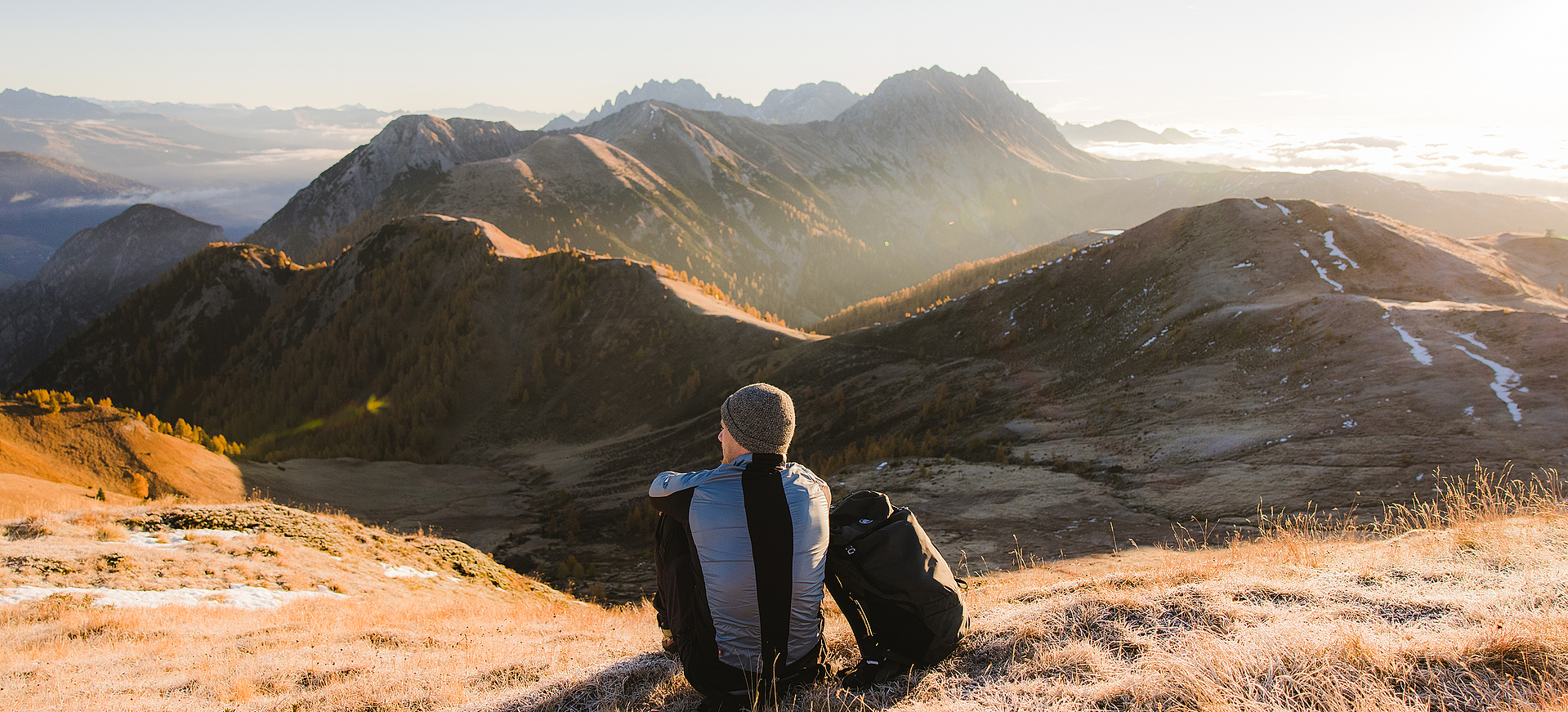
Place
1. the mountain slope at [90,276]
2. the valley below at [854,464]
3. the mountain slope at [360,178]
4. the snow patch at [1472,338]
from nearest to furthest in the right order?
1. the valley below at [854,464]
2. the snow patch at [1472,338]
3. the mountain slope at [360,178]
4. the mountain slope at [90,276]

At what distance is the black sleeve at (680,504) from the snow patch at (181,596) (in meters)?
8.75

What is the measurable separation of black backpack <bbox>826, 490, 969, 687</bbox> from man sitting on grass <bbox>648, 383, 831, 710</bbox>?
0.26 meters

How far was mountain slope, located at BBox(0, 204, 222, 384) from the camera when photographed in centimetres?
12300

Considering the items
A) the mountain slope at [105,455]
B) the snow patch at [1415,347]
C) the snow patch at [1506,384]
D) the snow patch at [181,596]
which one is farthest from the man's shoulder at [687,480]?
the snow patch at [1415,347]

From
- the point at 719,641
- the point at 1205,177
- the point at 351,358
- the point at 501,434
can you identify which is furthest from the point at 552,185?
the point at 1205,177

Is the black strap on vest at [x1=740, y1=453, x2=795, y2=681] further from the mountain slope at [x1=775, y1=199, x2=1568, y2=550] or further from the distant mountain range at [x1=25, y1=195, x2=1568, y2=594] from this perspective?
the mountain slope at [x1=775, y1=199, x2=1568, y2=550]

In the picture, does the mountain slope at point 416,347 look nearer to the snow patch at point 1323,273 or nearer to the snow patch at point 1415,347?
the snow patch at point 1323,273

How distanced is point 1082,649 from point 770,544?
221 centimetres

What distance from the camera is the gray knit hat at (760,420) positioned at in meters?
4.28

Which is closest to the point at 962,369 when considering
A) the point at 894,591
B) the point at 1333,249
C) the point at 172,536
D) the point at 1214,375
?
the point at 1214,375

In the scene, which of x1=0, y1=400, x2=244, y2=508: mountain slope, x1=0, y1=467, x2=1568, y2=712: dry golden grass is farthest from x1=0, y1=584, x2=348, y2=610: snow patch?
x1=0, y1=400, x2=244, y2=508: mountain slope

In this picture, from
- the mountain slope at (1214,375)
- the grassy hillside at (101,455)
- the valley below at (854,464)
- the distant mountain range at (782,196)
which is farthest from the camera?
the distant mountain range at (782,196)

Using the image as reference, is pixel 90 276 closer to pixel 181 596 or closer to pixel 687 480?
pixel 181 596

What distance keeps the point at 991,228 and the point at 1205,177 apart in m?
51.1
